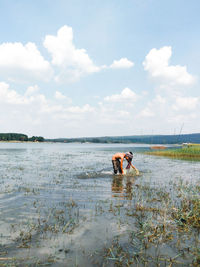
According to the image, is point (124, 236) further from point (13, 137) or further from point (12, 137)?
point (13, 137)

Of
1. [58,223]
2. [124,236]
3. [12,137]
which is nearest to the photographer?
[124,236]

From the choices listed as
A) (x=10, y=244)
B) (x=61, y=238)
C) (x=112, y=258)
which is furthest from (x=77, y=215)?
(x=112, y=258)

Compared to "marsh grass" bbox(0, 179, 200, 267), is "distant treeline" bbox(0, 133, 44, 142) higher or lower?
higher

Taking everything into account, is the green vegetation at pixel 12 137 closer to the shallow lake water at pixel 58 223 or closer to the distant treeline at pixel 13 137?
the distant treeline at pixel 13 137

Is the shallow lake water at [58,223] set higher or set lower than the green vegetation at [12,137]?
lower

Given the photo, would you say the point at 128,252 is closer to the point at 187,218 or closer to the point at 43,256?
the point at 43,256

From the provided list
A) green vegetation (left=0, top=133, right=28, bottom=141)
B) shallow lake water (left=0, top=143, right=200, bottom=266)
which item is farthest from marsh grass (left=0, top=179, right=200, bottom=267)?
green vegetation (left=0, top=133, right=28, bottom=141)

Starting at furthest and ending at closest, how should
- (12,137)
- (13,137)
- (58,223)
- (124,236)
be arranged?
(13,137), (12,137), (58,223), (124,236)

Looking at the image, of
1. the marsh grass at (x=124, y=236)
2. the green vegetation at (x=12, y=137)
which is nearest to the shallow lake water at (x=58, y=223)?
the marsh grass at (x=124, y=236)

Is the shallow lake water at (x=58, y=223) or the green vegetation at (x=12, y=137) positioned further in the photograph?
the green vegetation at (x=12, y=137)

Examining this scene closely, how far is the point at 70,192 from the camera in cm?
1066

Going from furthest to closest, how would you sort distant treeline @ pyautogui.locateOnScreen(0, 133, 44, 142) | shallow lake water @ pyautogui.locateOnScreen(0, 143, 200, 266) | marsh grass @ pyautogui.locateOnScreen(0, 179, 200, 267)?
distant treeline @ pyautogui.locateOnScreen(0, 133, 44, 142) → shallow lake water @ pyautogui.locateOnScreen(0, 143, 200, 266) → marsh grass @ pyautogui.locateOnScreen(0, 179, 200, 267)

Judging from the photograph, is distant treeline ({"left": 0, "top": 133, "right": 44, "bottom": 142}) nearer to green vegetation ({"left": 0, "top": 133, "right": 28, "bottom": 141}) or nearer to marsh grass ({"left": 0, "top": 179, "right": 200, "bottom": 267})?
green vegetation ({"left": 0, "top": 133, "right": 28, "bottom": 141})

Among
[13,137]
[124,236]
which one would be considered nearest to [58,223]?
[124,236]
